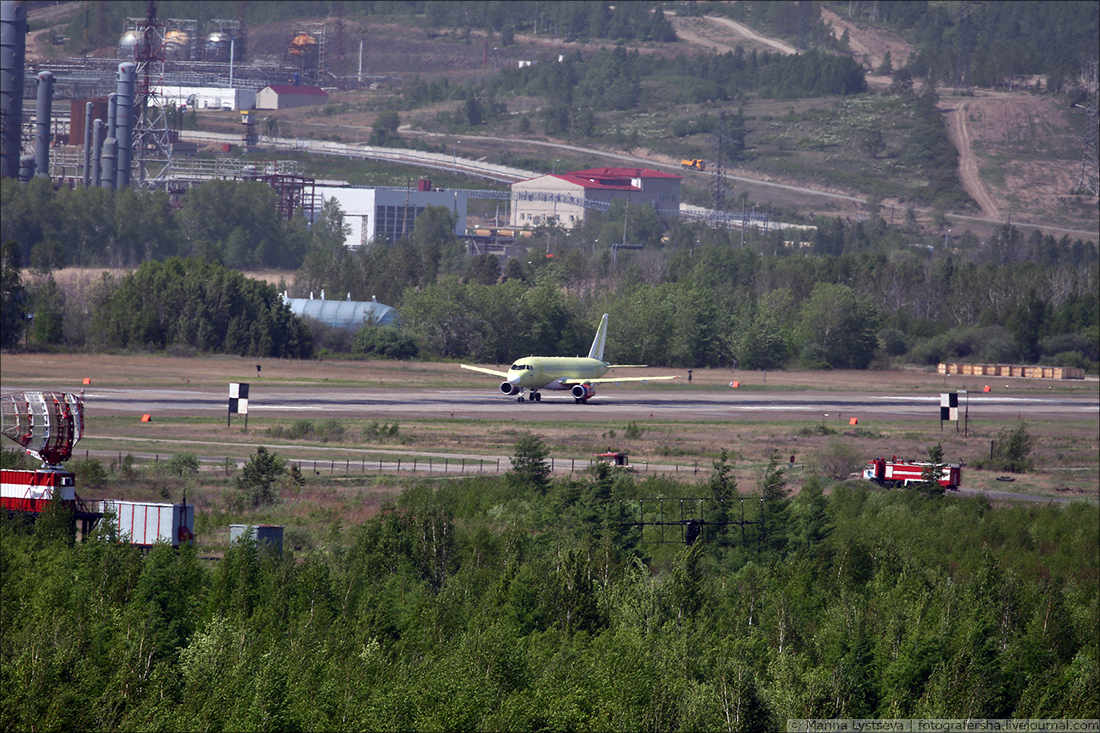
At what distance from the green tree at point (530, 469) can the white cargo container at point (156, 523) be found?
18678mm

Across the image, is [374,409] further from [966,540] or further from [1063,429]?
[1063,429]

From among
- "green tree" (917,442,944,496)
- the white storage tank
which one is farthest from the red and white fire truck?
the white storage tank

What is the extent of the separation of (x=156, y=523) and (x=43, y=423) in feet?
20.8

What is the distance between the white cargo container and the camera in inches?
2029

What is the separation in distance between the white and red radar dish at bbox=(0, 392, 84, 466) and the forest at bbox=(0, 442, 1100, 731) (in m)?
3.27

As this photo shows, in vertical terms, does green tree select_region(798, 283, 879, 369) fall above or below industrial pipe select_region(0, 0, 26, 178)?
below

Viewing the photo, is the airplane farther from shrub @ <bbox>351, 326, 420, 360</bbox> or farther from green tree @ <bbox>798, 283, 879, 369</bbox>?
green tree @ <bbox>798, 283, 879, 369</bbox>

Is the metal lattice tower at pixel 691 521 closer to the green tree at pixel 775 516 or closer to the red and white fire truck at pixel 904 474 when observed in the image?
the green tree at pixel 775 516

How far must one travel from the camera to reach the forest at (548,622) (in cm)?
3659

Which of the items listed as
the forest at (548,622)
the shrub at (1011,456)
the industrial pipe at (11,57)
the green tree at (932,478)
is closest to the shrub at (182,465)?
the forest at (548,622)

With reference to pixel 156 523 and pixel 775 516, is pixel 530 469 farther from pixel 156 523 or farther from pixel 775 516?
pixel 156 523

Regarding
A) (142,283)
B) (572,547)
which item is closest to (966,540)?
(572,547)

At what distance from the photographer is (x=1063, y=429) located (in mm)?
102500

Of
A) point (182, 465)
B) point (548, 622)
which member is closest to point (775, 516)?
point (548, 622)
